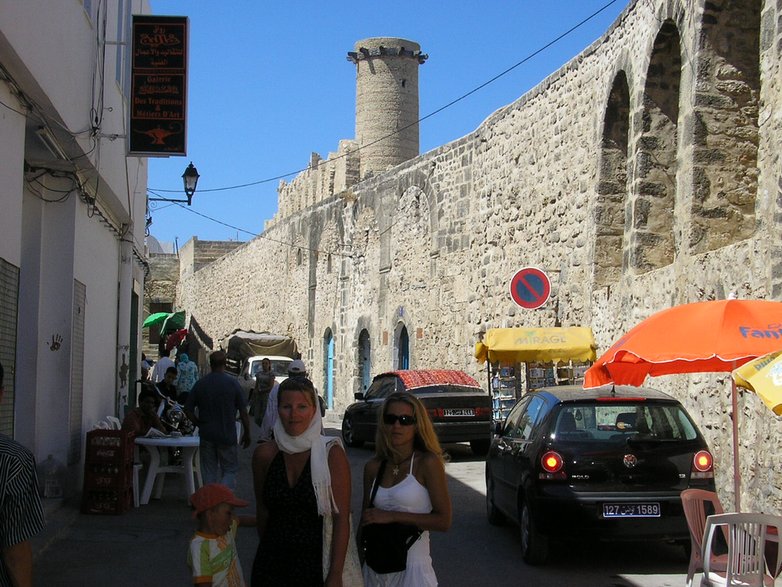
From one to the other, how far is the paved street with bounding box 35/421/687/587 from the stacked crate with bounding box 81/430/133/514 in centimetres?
14

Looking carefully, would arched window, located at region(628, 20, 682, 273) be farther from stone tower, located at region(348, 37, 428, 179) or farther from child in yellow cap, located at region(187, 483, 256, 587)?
stone tower, located at region(348, 37, 428, 179)

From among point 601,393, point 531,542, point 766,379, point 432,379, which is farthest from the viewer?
point 432,379

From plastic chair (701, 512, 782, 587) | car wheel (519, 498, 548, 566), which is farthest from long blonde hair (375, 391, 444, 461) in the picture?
car wheel (519, 498, 548, 566)

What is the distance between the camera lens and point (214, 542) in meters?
4.10

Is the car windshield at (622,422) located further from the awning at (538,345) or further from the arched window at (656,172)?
the awning at (538,345)

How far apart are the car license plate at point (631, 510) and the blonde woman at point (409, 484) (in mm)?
3596

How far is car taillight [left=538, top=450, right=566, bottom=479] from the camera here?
7.95 metres

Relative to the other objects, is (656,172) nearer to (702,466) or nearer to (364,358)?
(702,466)

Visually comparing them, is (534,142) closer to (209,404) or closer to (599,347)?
(599,347)

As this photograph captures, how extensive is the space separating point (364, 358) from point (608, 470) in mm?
20504

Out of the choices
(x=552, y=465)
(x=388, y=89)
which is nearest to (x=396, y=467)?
(x=552, y=465)

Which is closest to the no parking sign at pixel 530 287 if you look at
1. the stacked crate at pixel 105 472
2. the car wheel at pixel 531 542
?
the stacked crate at pixel 105 472

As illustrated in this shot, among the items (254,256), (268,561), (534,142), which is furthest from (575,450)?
(254,256)

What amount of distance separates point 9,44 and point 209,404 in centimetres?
409
